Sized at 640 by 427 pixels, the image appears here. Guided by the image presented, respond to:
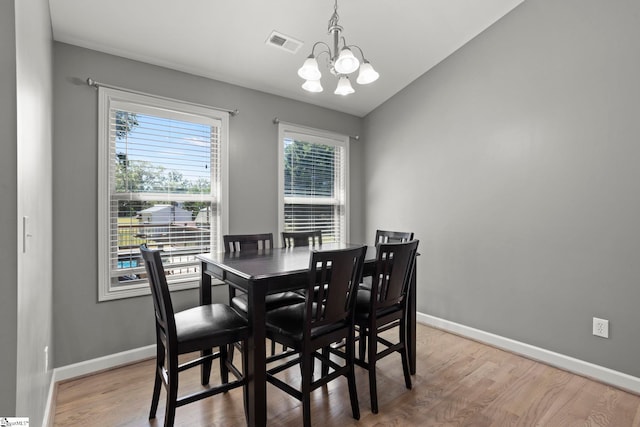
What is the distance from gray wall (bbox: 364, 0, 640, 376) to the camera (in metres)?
2.25

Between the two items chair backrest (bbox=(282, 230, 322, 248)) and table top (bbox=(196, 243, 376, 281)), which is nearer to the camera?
table top (bbox=(196, 243, 376, 281))

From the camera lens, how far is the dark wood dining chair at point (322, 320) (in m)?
1.67

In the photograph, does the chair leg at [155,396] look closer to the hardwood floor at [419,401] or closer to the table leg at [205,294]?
the hardwood floor at [419,401]

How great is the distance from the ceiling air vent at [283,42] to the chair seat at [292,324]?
220cm

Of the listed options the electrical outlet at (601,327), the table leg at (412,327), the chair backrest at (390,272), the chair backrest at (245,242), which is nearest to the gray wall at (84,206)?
the chair backrest at (245,242)

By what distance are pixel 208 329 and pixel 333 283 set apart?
71cm

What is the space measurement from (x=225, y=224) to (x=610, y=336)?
10.6 feet

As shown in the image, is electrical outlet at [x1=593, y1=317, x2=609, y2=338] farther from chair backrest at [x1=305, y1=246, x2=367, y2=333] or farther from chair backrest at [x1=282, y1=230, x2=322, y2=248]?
chair backrest at [x1=282, y1=230, x2=322, y2=248]

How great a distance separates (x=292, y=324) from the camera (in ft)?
5.94

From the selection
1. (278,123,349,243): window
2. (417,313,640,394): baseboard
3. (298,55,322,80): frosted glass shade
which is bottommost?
(417,313,640,394): baseboard

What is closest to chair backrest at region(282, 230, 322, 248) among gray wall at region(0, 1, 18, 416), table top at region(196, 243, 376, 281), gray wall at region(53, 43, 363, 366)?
table top at region(196, 243, 376, 281)

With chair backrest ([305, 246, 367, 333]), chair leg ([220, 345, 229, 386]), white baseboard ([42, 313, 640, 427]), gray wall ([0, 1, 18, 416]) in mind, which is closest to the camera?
gray wall ([0, 1, 18, 416])

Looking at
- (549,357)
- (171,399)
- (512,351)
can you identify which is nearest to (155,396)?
(171,399)

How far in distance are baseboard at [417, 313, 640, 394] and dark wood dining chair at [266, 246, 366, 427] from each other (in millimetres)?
1731
